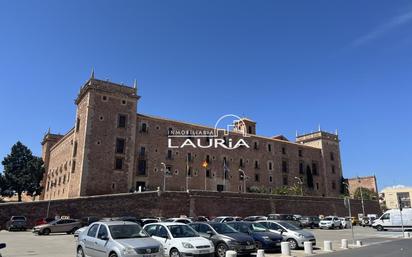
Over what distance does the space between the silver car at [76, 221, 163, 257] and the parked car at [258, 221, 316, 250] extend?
9376 millimetres

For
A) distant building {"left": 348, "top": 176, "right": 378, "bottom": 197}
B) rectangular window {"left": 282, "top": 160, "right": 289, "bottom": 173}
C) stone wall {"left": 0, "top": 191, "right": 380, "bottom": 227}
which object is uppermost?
rectangular window {"left": 282, "top": 160, "right": 289, "bottom": 173}

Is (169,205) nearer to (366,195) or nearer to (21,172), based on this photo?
(21,172)

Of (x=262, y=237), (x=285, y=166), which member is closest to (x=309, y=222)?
(x=285, y=166)

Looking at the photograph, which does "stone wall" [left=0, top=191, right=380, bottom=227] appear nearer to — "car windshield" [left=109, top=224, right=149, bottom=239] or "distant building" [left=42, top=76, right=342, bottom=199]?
"distant building" [left=42, top=76, right=342, bottom=199]

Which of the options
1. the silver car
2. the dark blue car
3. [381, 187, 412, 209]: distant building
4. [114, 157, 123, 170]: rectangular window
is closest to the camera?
the silver car

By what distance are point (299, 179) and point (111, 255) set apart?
59.5 meters

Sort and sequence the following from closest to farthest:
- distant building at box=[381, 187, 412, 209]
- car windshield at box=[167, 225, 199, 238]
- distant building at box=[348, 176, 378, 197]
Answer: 1. car windshield at box=[167, 225, 199, 238]
2. distant building at box=[348, 176, 378, 197]
3. distant building at box=[381, 187, 412, 209]

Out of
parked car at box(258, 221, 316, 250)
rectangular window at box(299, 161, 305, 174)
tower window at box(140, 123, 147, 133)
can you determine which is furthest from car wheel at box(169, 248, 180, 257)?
rectangular window at box(299, 161, 305, 174)

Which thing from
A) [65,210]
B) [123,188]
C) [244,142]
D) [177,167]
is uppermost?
[244,142]

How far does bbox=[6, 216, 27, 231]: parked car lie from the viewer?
106ft

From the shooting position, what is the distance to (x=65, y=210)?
116ft

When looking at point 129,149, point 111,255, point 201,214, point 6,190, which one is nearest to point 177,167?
point 129,149

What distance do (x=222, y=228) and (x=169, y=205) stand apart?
24.4 m

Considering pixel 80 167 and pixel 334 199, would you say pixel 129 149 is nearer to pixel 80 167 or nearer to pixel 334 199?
pixel 80 167
